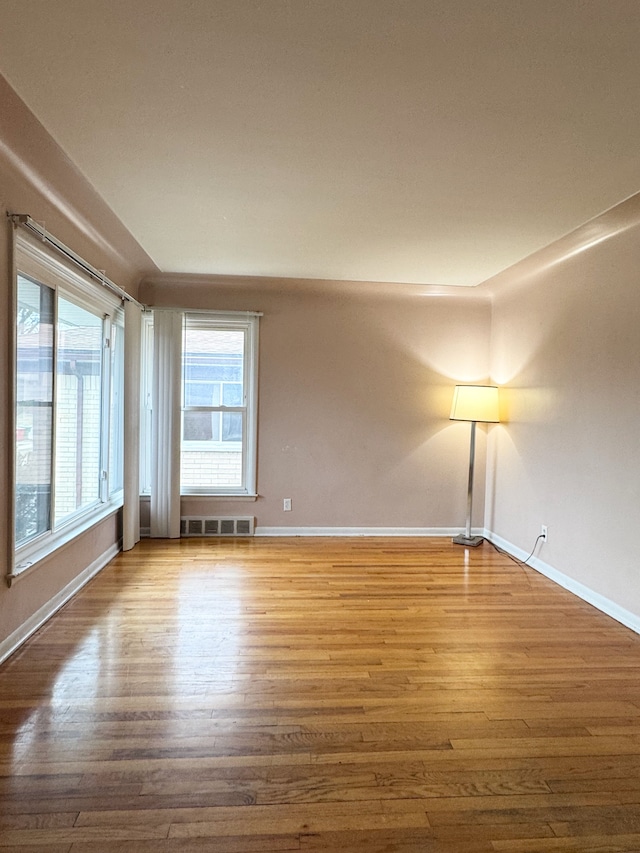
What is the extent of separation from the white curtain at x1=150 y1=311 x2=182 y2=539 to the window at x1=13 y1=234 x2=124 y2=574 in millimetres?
356

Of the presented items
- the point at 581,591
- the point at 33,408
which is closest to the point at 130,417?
the point at 33,408

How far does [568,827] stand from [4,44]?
3.08 metres

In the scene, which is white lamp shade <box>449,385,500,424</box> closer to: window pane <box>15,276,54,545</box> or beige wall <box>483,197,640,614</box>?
beige wall <box>483,197,640,614</box>

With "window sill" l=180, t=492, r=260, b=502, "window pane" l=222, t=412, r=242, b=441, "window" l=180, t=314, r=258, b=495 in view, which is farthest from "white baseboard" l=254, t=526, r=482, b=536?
"window pane" l=222, t=412, r=242, b=441

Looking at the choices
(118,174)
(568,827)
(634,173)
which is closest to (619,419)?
(634,173)

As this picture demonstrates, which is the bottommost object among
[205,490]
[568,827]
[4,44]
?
[568,827]

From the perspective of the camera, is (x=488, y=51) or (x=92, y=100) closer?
(x=488, y=51)

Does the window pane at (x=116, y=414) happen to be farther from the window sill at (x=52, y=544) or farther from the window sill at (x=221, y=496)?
the window sill at (x=221, y=496)

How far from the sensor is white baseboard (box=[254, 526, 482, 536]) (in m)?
4.89

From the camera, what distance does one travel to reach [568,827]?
154 cm

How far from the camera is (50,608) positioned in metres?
2.94

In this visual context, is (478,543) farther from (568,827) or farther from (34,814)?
(34,814)

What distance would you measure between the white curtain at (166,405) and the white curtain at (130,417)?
286mm

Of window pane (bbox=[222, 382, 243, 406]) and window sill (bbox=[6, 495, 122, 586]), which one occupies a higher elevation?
window pane (bbox=[222, 382, 243, 406])
